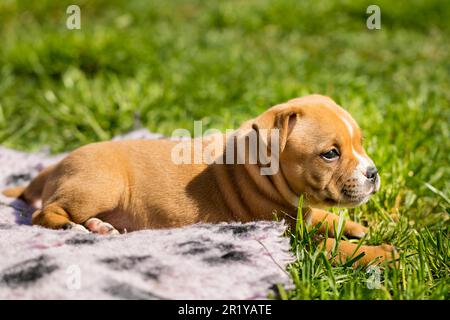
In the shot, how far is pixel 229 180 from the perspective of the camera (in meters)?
4.27

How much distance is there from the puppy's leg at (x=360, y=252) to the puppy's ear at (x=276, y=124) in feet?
2.19

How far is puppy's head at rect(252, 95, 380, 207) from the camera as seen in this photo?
3.96 metres

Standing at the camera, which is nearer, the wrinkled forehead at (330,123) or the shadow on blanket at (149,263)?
the shadow on blanket at (149,263)

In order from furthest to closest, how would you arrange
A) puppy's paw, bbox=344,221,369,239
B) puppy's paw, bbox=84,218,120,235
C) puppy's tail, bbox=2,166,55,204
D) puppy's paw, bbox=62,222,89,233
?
1. puppy's tail, bbox=2,166,55,204
2. puppy's paw, bbox=344,221,369,239
3. puppy's paw, bbox=84,218,120,235
4. puppy's paw, bbox=62,222,89,233

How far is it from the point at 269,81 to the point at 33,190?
3.43 m

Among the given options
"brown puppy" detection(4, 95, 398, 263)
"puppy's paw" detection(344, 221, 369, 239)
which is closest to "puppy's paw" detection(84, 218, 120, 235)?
"brown puppy" detection(4, 95, 398, 263)

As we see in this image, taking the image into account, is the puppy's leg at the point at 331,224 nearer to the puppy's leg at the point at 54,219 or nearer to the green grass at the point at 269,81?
the green grass at the point at 269,81

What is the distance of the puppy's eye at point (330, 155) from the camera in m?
3.97

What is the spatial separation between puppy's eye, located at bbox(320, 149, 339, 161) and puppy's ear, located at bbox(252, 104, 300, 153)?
25cm

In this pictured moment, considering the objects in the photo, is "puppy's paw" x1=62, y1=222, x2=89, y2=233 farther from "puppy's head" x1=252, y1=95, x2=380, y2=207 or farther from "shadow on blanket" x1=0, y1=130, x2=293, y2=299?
"puppy's head" x1=252, y1=95, x2=380, y2=207

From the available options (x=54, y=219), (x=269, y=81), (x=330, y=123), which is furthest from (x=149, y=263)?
(x=269, y=81)

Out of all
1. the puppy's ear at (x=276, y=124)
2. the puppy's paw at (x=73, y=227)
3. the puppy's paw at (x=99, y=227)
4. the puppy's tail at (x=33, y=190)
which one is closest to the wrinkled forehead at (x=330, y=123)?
the puppy's ear at (x=276, y=124)

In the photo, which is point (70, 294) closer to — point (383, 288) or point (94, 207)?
point (94, 207)

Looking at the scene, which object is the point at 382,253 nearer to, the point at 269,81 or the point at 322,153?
the point at 322,153
